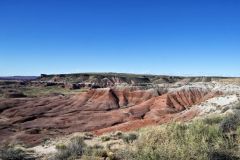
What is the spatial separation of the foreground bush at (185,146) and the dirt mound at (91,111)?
39592 mm

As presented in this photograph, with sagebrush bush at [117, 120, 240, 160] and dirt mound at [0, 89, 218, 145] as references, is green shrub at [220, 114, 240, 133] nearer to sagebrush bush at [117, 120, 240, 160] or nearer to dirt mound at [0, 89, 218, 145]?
sagebrush bush at [117, 120, 240, 160]

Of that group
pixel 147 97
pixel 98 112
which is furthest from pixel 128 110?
pixel 147 97

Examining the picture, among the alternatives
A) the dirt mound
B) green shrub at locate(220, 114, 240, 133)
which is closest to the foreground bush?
green shrub at locate(220, 114, 240, 133)

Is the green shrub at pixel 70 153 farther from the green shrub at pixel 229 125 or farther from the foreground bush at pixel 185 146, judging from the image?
the green shrub at pixel 229 125

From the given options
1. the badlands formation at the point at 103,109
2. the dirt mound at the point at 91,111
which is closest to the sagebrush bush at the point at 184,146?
the badlands formation at the point at 103,109

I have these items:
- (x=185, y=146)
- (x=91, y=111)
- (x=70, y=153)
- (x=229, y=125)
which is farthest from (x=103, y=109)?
(x=185, y=146)

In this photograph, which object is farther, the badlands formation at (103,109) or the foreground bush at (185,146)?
the badlands formation at (103,109)

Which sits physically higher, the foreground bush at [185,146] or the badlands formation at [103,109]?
the foreground bush at [185,146]

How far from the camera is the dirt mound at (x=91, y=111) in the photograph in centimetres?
5988

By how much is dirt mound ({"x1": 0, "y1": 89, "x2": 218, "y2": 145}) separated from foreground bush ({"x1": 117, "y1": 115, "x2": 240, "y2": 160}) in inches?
1559

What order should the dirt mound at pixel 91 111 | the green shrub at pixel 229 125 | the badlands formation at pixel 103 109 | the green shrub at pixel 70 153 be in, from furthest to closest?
the dirt mound at pixel 91 111
the badlands formation at pixel 103 109
the green shrub at pixel 229 125
the green shrub at pixel 70 153

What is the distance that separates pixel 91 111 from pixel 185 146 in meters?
69.3

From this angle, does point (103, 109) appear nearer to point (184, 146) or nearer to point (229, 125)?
point (229, 125)

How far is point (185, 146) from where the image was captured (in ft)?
38.4
